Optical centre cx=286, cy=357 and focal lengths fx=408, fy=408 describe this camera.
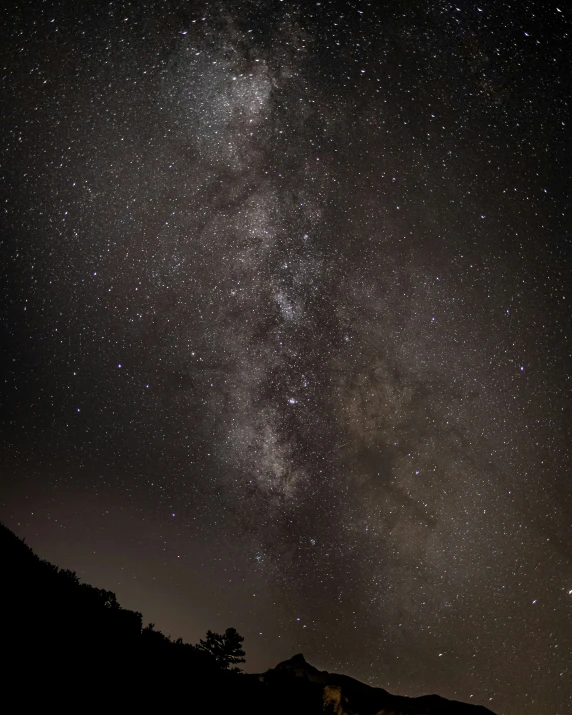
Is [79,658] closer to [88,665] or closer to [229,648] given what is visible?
[88,665]

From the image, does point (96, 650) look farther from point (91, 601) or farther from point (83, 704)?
point (91, 601)

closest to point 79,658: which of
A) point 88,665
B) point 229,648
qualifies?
point 88,665

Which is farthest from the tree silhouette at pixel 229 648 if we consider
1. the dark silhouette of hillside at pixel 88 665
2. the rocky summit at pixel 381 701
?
the rocky summit at pixel 381 701

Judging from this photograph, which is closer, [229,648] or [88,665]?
[88,665]

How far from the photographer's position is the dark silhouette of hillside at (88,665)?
3.95 metres

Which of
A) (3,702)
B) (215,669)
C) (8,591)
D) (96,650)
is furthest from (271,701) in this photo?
(3,702)

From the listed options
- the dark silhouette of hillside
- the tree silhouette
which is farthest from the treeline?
the tree silhouette

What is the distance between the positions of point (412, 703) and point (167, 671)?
38.1 metres

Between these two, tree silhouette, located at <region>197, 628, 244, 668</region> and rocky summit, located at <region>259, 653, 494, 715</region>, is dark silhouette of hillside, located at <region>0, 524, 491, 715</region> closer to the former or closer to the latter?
tree silhouette, located at <region>197, 628, 244, 668</region>

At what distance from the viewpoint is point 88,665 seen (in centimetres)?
471

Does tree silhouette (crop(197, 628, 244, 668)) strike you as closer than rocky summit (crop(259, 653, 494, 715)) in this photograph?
Yes

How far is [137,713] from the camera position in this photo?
439 cm

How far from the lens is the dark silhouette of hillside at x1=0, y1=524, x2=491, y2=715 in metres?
3.95

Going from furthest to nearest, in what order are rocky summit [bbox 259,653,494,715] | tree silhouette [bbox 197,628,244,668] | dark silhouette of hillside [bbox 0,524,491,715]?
rocky summit [bbox 259,653,494,715] → tree silhouette [bbox 197,628,244,668] → dark silhouette of hillside [bbox 0,524,491,715]
